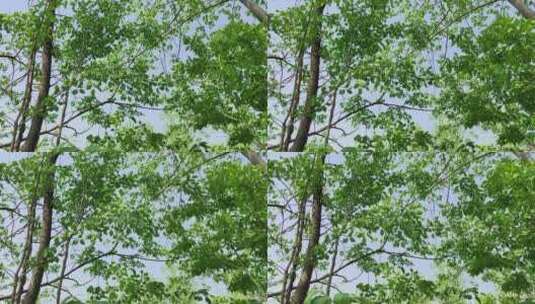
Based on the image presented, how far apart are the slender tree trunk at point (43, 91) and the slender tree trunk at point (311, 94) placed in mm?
1279

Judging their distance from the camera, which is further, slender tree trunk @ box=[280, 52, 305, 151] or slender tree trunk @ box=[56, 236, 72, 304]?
slender tree trunk @ box=[280, 52, 305, 151]

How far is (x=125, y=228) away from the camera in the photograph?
15.8ft

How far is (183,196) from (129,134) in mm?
418

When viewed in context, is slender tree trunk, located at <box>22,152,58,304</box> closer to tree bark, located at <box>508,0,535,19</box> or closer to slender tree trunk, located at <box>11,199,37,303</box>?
slender tree trunk, located at <box>11,199,37,303</box>

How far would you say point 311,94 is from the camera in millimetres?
4926

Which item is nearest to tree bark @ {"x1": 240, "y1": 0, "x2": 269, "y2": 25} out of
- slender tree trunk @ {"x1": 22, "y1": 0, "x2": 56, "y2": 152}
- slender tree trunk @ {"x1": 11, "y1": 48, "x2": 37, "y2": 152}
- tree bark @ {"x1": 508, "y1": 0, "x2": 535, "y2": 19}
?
slender tree trunk @ {"x1": 22, "y1": 0, "x2": 56, "y2": 152}

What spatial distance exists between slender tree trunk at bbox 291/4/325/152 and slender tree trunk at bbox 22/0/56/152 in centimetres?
128

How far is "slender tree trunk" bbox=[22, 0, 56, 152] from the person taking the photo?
4902 millimetres

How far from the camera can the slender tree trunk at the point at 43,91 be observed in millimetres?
4902

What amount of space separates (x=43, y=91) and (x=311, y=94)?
1.36 metres

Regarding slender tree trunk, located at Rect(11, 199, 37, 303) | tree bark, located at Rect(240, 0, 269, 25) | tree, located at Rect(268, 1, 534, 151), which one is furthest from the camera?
tree bark, located at Rect(240, 0, 269, 25)

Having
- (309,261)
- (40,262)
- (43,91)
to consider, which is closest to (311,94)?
(309,261)

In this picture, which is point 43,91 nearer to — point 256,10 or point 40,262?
point 40,262

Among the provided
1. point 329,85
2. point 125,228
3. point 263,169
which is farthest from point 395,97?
point 125,228
